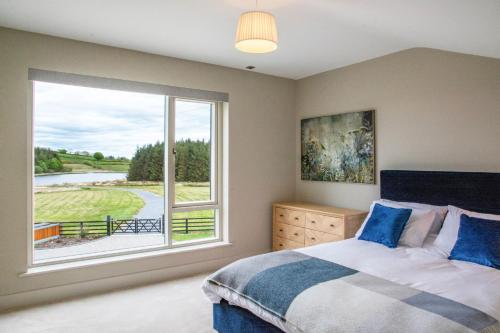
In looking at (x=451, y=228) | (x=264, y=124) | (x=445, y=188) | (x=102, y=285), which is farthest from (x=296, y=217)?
(x=102, y=285)

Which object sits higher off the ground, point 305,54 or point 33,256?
point 305,54

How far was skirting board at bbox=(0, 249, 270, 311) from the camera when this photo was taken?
3178 millimetres

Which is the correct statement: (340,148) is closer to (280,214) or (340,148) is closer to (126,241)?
(280,214)

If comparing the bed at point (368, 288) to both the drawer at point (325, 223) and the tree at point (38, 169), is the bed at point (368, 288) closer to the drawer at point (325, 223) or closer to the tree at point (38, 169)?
the drawer at point (325, 223)

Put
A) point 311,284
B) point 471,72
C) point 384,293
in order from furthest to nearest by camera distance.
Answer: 1. point 471,72
2. point 311,284
3. point 384,293

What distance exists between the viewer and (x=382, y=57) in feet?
12.9

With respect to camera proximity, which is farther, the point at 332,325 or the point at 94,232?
the point at 94,232

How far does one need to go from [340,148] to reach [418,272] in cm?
223

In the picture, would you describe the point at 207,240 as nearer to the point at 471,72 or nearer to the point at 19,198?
the point at 19,198

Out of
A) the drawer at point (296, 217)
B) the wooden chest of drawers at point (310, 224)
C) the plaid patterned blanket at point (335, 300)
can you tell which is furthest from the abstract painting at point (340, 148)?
the plaid patterned blanket at point (335, 300)

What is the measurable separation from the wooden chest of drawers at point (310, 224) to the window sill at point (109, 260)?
736 millimetres

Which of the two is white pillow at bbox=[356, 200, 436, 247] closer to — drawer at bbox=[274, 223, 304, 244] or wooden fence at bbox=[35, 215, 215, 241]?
drawer at bbox=[274, 223, 304, 244]

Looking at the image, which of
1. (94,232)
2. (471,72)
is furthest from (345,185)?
(94,232)

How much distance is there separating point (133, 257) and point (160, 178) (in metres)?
0.93
